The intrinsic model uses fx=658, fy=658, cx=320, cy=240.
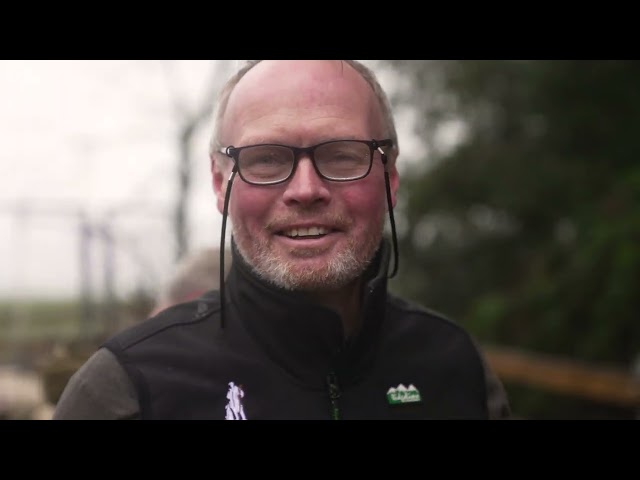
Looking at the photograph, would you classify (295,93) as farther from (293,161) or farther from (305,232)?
(305,232)

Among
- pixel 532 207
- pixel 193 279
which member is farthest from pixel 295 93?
pixel 532 207

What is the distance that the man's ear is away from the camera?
5.23 ft

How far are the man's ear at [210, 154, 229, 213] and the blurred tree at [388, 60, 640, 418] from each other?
14.8ft

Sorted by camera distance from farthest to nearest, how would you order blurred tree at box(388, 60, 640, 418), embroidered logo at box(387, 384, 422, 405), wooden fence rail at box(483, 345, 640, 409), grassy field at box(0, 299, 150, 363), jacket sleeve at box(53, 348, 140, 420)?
grassy field at box(0, 299, 150, 363) < blurred tree at box(388, 60, 640, 418) < wooden fence rail at box(483, 345, 640, 409) < embroidered logo at box(387, 384, 422, 405) < jacket sleeve at box(53, 348, 140, 420)

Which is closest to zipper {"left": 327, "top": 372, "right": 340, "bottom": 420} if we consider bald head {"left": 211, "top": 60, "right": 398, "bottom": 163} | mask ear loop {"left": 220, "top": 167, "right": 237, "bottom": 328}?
mask ear loop {"left": 220, "top": 167, "right": 237, "bottom": 328}

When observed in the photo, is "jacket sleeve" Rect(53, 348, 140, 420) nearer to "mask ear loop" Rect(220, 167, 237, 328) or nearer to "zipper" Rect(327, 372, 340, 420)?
"mask ear loop" Rect(220, 167, 237, 328)

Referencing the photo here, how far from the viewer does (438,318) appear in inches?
70.9

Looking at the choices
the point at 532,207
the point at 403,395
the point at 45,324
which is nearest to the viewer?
the point at 403,395

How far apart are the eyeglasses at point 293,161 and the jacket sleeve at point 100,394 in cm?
49

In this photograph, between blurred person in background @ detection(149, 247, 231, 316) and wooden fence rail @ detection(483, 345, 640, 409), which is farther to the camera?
wooden fence rail @ detection(483, 345, 640, 409)

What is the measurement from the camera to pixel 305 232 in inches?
56.7

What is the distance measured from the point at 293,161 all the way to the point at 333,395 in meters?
0.52

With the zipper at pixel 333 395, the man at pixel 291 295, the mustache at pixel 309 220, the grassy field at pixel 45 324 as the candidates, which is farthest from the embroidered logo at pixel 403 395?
the grassy field at pixel 45 324
